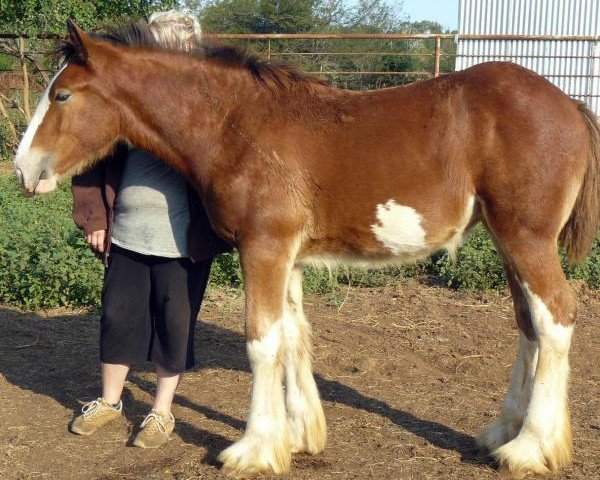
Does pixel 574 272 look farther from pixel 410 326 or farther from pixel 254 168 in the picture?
pixel 254 168

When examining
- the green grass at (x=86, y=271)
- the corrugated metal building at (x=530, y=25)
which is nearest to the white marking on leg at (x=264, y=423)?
the green grass at (x=86, y=271)

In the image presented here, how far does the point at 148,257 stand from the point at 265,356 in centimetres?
93

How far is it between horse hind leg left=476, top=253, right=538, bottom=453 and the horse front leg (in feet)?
3.47

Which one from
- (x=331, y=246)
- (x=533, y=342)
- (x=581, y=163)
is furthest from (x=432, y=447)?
(x=581, y=163)

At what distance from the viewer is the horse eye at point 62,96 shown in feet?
12.7

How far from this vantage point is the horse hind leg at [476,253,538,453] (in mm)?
4043

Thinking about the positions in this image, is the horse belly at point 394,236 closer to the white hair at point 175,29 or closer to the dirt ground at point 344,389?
the dirt ground at point 344,389

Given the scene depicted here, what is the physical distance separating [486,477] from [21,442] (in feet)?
7.99

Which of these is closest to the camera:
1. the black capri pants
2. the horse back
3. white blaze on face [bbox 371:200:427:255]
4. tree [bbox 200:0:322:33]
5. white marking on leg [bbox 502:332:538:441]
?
the horse back

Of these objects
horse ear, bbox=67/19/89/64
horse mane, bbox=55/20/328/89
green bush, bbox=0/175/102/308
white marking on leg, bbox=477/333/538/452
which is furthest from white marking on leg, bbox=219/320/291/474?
green bush, bbox=0/175/102/308

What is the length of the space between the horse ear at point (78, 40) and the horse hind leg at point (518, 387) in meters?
2.31

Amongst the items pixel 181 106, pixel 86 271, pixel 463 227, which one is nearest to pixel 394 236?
pixel 463 227

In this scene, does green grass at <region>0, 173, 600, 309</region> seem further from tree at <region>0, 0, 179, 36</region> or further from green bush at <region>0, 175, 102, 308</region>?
tree at <region>0, 0, 179, 36</region>

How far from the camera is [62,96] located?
3.88 metres
